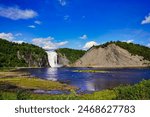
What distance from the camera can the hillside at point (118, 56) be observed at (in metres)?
93.2

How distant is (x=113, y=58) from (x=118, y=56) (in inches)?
69.4

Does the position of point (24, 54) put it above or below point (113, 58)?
above

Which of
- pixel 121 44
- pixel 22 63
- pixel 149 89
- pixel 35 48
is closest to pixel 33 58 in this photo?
pixel 35 48

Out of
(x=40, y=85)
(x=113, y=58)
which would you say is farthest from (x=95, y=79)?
(x=113, y=58)

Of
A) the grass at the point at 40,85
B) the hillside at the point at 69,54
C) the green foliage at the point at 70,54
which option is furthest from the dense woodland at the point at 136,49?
the grass at the point at 40,85

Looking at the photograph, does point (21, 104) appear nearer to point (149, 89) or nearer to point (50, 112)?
point (50, 112)

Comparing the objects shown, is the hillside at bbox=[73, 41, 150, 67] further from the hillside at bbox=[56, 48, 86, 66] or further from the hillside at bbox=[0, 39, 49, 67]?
the hillside at bbox=[56, 48, 86, 66]

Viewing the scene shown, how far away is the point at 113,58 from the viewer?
3792 inches

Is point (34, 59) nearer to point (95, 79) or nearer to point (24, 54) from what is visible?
point (24, 54)

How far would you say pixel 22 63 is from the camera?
9862 cm

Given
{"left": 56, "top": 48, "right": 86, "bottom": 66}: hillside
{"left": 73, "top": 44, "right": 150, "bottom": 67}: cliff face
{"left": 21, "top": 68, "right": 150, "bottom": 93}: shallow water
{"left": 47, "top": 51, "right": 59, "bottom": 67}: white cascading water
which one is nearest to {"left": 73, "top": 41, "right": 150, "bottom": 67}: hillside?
{"left": 73, "top": 44, "right": 150, "bottom": 67}: cliff face

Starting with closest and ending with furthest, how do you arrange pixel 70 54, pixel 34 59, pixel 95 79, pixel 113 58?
pixel 95 79 < pixel 113 58 < pixel 34 59 < pixel 70 54

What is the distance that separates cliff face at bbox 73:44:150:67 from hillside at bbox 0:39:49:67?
17601 mm

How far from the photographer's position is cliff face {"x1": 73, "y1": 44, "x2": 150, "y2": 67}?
93.9m
